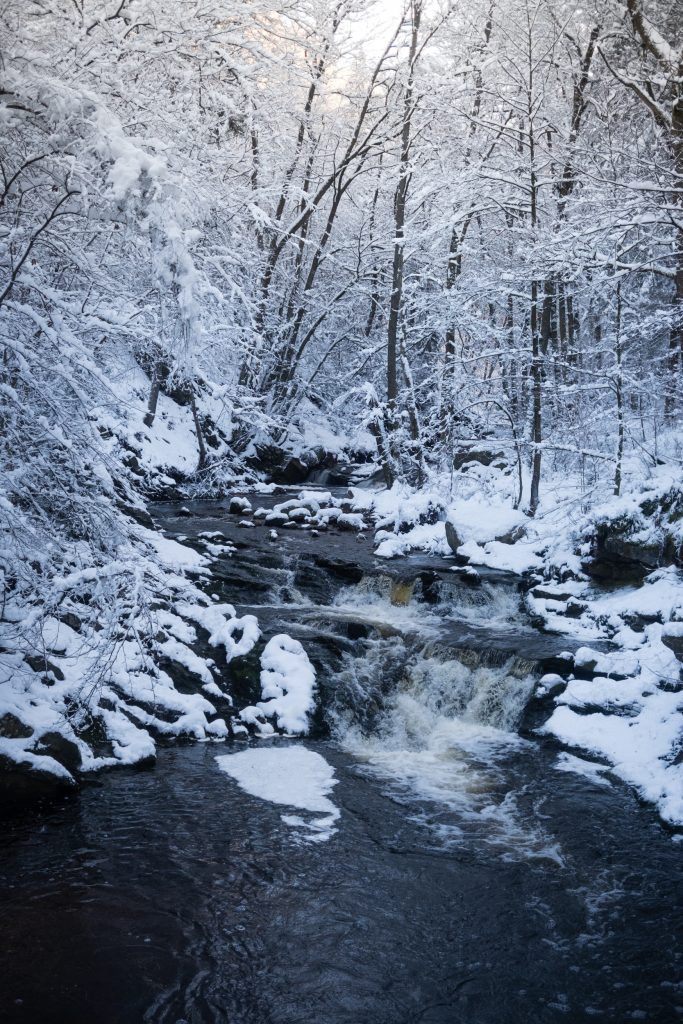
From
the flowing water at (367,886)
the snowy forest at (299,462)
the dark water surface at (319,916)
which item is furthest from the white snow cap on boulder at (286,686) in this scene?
the dark water surface at (319,916)

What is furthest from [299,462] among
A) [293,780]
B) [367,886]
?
[367,886]

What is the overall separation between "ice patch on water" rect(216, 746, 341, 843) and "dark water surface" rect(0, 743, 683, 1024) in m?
0.14

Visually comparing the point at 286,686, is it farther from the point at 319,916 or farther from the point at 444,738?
the point at 319,916

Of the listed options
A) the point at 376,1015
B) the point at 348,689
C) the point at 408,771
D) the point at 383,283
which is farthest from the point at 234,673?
the point at 383,283

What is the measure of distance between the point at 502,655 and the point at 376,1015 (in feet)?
17.0

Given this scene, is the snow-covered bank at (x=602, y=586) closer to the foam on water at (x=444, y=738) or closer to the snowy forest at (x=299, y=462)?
the snowy forest at (x=299, y=462)

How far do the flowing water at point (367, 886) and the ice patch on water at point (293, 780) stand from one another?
0.15ft

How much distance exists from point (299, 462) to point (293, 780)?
13800 millimetres

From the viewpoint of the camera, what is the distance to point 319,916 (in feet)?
16.8

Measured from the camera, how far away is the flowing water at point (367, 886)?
4355 mm

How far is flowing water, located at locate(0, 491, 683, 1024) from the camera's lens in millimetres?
4355

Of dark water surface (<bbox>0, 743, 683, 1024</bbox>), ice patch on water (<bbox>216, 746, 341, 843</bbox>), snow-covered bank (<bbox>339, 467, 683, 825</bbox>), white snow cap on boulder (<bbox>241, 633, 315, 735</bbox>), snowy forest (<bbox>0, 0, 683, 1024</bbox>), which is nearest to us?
dark water surface (<bbox>0, 743, 683, 1024</bbox>)

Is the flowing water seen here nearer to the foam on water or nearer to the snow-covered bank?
the foam on water

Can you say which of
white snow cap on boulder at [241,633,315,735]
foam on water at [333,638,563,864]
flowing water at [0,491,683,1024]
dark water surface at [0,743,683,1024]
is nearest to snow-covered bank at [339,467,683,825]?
flowing water at [0,491,683,1024]
